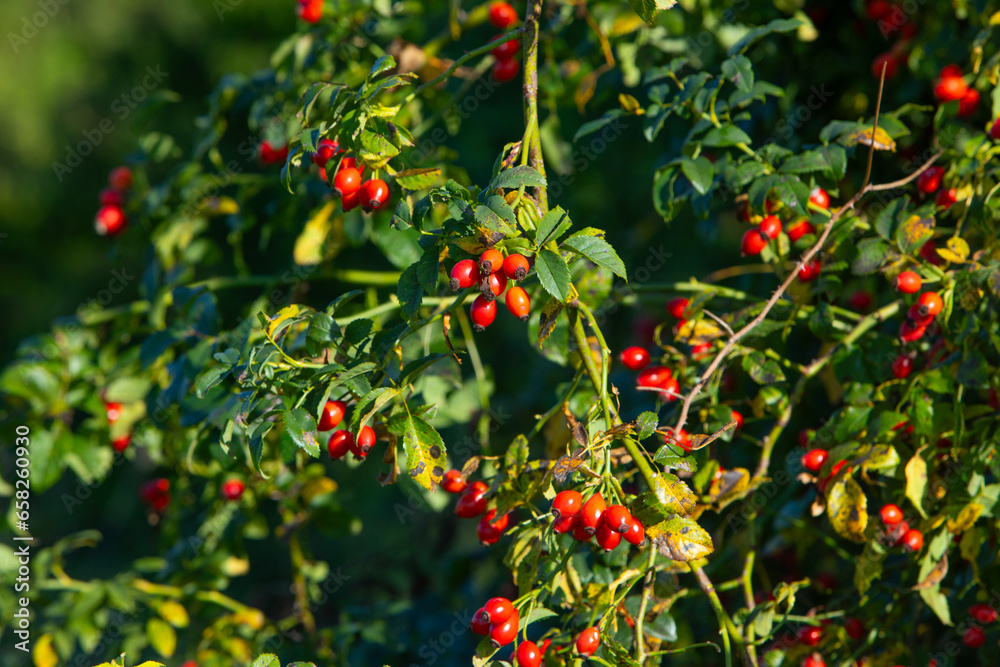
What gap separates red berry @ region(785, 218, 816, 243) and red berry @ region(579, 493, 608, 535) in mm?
607

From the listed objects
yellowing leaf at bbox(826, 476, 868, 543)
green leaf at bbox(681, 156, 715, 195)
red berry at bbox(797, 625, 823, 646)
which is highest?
green leaf at bbox(681, 156, 715, 195)

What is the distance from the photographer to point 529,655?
92cm

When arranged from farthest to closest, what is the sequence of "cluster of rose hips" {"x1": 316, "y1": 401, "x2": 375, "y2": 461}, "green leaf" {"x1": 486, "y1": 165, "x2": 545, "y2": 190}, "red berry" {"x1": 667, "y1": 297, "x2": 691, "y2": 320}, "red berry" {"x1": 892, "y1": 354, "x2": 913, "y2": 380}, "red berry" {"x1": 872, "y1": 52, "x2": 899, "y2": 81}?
1. "red berry" {"x1": 872, "y1": 52, "x2": 899, "y2": 81}
2. "red berry" {"x1": 667, "y1": 297, "x2": 691, "y2": 320}
3. "red berry" {"x1": 892, "y1": 354, "x2": 913, "y2": 380}
4. "cluster of rose hips" {"x1": 316, "y1": 401, "x2": 375, "y2": 461}
5. "green leaf" {"x1": 486, "y1": 165, "x2": 545, "y2": 190}

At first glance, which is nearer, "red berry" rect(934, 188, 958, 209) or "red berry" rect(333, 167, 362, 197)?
→ "red berry" rect(333, 167, 362, 197)

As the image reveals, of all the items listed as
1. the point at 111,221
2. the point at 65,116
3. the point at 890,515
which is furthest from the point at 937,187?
the point at 65,116

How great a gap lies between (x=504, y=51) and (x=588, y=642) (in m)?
1.13

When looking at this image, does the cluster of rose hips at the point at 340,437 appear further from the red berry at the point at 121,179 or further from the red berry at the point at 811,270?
the red berry at the point at 121,179

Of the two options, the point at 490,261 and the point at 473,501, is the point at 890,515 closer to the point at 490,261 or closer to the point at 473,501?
the point at 473,501

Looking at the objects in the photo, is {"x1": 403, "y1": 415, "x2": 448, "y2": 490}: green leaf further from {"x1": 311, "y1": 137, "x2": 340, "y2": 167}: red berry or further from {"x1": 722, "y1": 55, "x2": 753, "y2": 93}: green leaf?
{"x1": 722, "y1": 55, "x2": 753, "y2": 93}: green leaf

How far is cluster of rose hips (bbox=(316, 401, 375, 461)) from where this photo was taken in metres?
0.96

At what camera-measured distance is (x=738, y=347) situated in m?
1.19

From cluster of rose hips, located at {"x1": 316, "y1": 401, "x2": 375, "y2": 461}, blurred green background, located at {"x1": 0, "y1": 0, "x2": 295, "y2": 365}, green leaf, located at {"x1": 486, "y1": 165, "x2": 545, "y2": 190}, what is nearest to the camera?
green leaf, located at {"x1": 486, "y1": 165, "x2": 545, "y2": 190}

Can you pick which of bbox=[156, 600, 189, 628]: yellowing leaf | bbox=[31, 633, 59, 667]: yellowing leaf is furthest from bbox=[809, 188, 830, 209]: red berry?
bbox=[31, 633, 59, 667]: yellowing leaf

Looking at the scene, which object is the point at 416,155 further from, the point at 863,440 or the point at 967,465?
the point at 967,465
